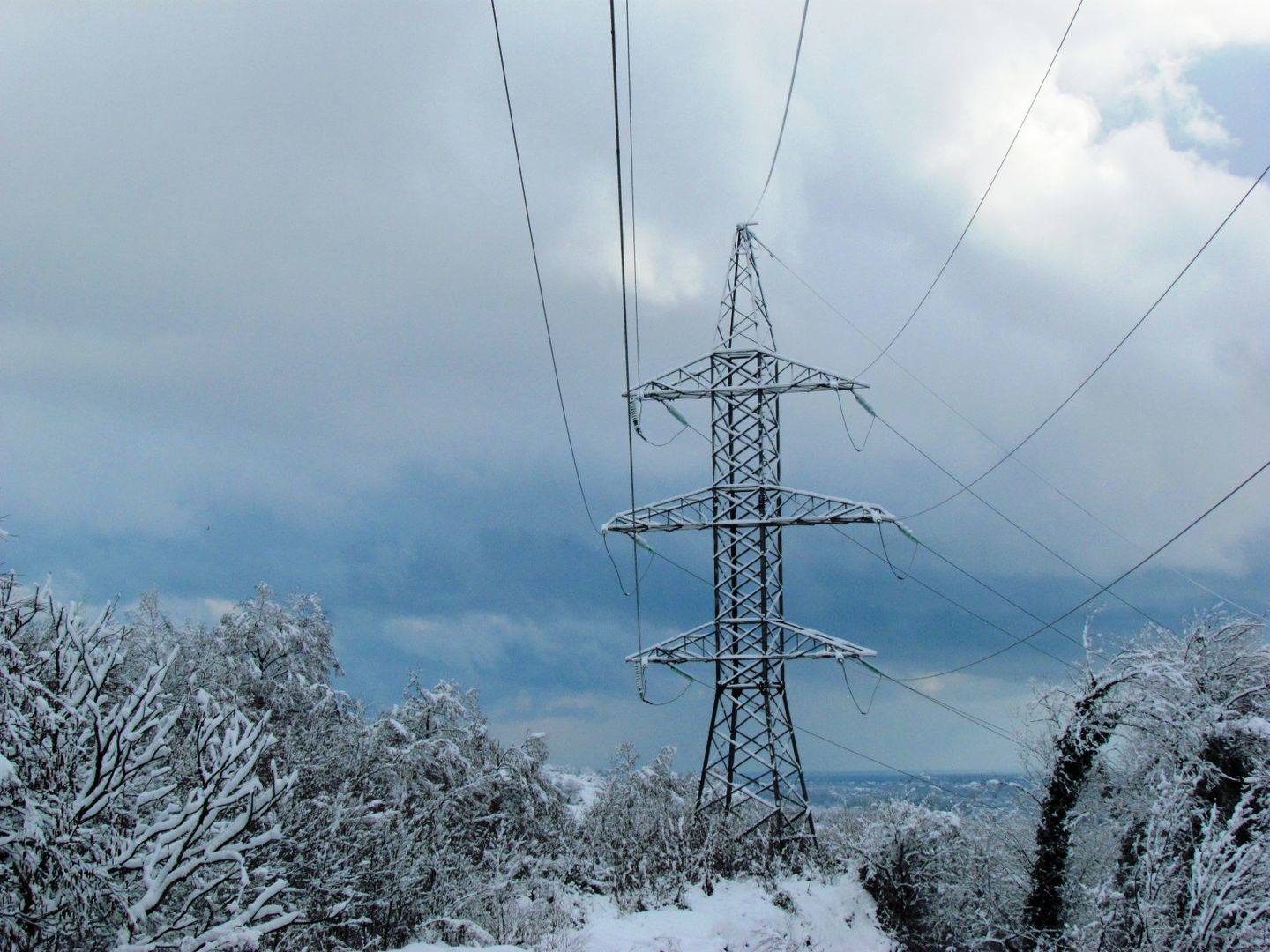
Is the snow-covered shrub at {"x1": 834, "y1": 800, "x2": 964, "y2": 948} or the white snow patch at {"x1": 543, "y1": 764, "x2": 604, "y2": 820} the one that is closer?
the snow-covered shrub at {"x1": 834, "y1": 800, "x2": 964, "y2": 948}

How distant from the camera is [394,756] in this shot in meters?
23.5

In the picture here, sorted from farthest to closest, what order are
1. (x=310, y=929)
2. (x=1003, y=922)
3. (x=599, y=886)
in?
(x=599, y=886) → (x=1003, y=922) → (x=310, y=929)

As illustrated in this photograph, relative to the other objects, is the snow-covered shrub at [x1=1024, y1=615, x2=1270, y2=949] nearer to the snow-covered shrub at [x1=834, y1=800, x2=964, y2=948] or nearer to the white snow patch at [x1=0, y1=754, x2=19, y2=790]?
the snow-covered shrub at [x1=834, y1=800, x2=964, y2=948]

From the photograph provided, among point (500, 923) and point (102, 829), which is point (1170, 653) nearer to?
point (500, 923)

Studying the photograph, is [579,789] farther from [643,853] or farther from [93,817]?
[93,817]

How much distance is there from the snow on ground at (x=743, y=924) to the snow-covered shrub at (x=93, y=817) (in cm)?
671

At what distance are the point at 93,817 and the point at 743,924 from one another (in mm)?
11876

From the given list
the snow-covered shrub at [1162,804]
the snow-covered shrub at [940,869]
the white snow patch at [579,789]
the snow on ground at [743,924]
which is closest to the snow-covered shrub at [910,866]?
the snow-covered shrub at [940,869]

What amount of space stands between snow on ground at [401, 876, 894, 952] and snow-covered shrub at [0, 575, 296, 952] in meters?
6.71

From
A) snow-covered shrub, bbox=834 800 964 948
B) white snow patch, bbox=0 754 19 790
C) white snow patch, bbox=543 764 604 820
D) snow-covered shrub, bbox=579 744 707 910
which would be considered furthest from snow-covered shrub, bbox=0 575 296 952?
white snow patch, bbox=543 764 604 820

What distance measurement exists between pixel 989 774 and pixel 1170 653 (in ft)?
15.7

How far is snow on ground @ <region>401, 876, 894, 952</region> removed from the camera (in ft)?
47.7

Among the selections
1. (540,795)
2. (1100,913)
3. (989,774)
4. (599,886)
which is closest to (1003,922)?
(989,774)

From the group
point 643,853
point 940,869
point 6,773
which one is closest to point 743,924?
point 643,853
